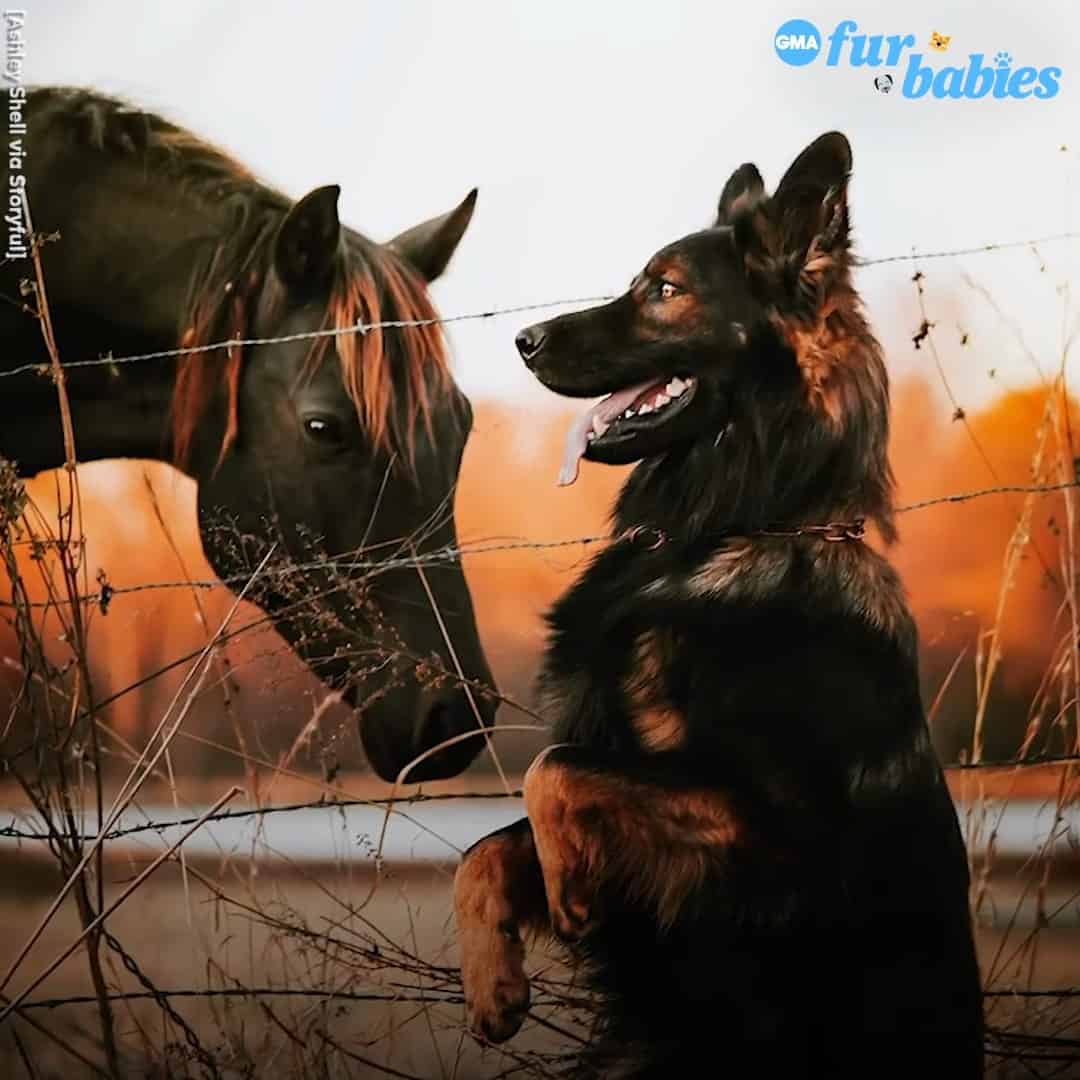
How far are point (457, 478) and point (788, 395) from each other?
80 centimetres

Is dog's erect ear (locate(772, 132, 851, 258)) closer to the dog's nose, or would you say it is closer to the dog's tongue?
the dog's tongue

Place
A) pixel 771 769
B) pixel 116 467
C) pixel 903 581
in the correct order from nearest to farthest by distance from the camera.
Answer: pixel 771 769
pixel 903 581
pixel 116 467

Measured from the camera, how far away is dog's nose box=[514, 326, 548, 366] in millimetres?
3092

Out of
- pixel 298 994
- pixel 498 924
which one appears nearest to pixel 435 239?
pixel 498 924

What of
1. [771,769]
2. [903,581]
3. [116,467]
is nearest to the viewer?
[771,769]

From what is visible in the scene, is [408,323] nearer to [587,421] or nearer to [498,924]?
[587,421]

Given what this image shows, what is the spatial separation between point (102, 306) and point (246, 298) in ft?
1.22

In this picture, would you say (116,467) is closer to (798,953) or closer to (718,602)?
(718,602)

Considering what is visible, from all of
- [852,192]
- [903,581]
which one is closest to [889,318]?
[852,192]

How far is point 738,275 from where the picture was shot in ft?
9.89

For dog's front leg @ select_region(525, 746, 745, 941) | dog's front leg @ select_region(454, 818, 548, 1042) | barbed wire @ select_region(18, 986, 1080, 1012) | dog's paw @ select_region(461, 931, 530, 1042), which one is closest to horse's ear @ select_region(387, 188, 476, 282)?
dog's front leg @ select_region(525, 746, 745, 941)

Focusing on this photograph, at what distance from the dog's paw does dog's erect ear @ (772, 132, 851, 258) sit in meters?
1.59

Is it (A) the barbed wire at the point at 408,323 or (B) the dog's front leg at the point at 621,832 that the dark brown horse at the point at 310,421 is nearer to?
(A) the barbed wire at the point at 408,323

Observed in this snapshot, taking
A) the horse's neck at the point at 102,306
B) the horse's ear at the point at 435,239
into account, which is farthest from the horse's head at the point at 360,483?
the horse's neck at the point at 102,306
